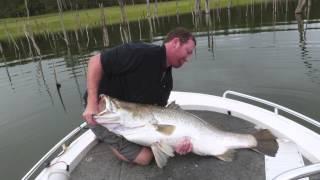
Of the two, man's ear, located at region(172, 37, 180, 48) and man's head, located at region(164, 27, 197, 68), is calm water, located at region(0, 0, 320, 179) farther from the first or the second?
man's ear, located at region(172, 37, 180, 48)

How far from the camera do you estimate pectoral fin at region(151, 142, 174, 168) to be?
15.1ft

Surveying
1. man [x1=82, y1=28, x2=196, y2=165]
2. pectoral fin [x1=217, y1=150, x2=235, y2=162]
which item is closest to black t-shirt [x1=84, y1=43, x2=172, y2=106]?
man [x1=82, y1=28, x2=196, y2=165]

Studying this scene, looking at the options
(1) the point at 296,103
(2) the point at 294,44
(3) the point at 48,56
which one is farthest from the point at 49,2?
(1) the point at 296,103

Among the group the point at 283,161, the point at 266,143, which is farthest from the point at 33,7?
the point at 283,161

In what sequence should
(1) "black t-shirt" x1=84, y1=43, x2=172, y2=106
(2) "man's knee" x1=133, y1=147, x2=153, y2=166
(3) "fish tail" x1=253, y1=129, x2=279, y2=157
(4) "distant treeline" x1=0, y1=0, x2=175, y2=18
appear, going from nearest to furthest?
1. (3) "fish tail" x1=253, y1=129, x2=279, y2=157
2. (1) "black t-shirt" x1=84, y1=43, x2=172, y2=106
3. (2) "man's knee" x1=133, y1=147, x2=153, y2=166
4. (4) "distant treeline" x1=0, y1=0, x2=175, y2=18

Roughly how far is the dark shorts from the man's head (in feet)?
3.92

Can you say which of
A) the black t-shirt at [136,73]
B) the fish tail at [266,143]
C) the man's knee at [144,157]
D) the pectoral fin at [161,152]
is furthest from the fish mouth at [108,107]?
the fish tail at [266,143]

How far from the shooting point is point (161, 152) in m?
4.63

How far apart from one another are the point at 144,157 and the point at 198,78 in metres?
8.90

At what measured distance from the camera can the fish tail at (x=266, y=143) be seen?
4.67 meters

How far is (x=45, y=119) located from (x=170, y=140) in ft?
25.6

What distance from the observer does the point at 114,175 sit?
498 cm

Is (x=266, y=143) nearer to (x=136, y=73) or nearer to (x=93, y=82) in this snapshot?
(x=136, y=73)

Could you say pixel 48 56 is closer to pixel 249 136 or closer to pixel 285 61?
pixel 285 61
